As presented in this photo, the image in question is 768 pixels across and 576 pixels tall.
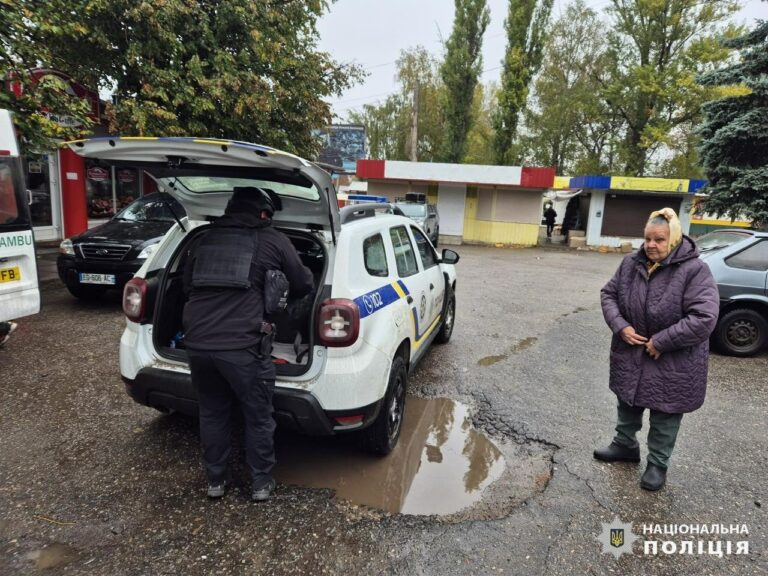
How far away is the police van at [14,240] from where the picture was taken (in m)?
4.49

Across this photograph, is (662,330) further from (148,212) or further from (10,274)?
(148,212)

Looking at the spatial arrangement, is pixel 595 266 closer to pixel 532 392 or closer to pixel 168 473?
pixel 532 392

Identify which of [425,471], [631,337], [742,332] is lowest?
[425,471]

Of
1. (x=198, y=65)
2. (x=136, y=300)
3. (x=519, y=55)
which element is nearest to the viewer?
(x=136, y=300)

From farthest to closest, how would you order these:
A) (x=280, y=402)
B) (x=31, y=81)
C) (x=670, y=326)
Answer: (x=31, y=81), (x=670, y=326), (x=280, y=402)

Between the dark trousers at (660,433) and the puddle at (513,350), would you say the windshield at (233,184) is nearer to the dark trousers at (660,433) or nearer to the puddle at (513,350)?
the dark trousers at (660,433)

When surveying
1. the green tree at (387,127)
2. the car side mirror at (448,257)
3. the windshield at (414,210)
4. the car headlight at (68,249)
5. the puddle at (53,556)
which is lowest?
the puddle at (53,556)

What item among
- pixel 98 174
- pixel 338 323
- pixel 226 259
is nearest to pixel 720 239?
pixel 338 323

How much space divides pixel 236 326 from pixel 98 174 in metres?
14.1

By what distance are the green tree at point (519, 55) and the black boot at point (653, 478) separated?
982 inches

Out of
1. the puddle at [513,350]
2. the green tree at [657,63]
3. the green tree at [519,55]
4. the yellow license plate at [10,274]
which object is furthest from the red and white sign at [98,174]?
the green tree at [657,63]

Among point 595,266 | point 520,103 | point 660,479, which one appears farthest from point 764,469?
point 520,103

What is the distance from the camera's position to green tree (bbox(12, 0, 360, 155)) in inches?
362

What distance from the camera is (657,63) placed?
26281mm
